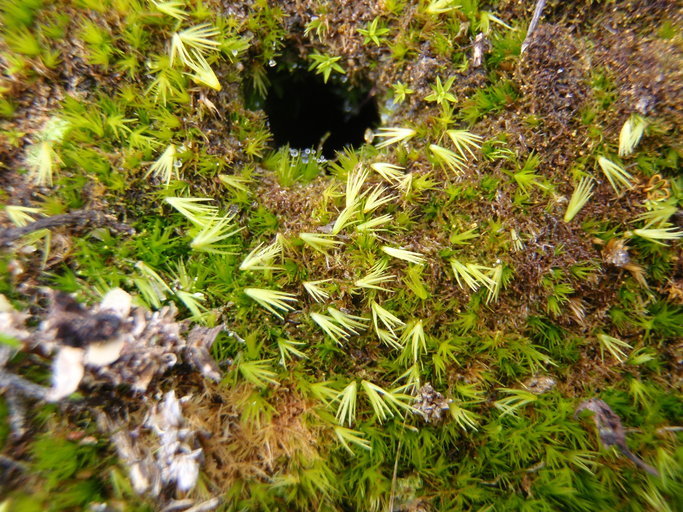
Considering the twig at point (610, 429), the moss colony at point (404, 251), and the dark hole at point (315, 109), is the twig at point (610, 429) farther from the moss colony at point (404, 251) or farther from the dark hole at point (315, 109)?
the dark hole at point (315, 109)

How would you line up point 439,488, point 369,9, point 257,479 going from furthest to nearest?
point 369,9, point 439,488, point 257,479

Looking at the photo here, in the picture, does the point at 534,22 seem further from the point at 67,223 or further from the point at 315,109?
the point at 67,223

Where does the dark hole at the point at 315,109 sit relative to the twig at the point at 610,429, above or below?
above

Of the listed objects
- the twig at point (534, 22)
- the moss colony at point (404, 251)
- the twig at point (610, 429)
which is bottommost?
the twig at point (610, 429)

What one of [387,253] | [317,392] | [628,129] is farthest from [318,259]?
[628,129]

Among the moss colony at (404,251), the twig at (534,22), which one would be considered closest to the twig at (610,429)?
the moss colony at (404,251)

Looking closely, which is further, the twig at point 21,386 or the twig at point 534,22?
the twig at point 534,22

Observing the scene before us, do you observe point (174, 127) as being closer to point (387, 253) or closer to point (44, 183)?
point (44, 183)
